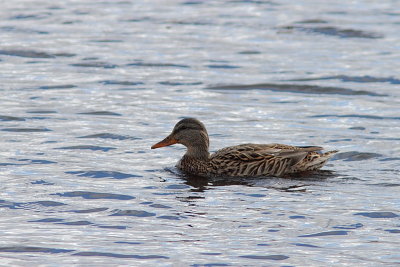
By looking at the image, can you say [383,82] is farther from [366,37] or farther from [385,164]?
[385,164]

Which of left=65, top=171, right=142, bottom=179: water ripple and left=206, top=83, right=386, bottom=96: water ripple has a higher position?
left=206, top=83, right=386, bottom=96: water ripple

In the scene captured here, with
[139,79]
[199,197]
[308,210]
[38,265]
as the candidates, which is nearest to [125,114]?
[139,79]

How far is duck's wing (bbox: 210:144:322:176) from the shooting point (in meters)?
13.2

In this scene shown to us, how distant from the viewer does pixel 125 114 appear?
54.4ft

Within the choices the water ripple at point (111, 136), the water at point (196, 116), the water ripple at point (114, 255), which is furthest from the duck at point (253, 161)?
the water ripple at point (114, 255)

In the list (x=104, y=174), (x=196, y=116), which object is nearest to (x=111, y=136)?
(x=196, y=116)

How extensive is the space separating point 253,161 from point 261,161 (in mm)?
106

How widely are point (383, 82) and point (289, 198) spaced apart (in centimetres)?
807

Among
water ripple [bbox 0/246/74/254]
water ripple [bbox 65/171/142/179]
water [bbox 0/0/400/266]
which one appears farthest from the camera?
water ripple [bbox 65/171/142/179]

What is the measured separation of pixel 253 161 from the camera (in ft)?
43.5

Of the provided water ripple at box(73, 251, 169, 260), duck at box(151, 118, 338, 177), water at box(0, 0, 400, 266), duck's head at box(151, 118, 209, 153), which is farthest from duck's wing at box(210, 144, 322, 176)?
water ripple at box(73, 251, 169, 260)

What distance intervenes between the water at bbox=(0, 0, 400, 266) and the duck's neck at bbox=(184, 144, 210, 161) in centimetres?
42

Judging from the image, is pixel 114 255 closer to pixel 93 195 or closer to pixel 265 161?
pixel 93 195

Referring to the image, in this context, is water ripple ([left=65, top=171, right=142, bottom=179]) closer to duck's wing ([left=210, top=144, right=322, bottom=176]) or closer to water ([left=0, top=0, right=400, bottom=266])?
water ([left=0, top=0, right=400, bottom=266])
